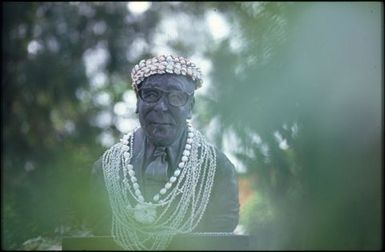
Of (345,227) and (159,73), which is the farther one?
(345,227)

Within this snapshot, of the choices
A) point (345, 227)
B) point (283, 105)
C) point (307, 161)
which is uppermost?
point (283, 105)

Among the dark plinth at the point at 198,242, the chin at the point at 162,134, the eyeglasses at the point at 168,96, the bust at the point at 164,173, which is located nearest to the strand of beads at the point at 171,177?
the bust at the point at 164,173

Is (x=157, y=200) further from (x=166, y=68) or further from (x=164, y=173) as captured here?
(x=166, y=68)

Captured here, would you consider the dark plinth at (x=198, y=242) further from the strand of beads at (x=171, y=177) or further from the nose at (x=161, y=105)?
the nose at (x=161, y=105)

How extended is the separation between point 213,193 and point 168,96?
431 mm

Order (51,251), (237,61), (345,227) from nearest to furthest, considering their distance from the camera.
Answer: (51,251) → (345,227) → (237,61)

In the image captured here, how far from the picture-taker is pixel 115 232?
3131mm

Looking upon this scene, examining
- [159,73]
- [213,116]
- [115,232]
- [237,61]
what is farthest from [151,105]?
[237,61]

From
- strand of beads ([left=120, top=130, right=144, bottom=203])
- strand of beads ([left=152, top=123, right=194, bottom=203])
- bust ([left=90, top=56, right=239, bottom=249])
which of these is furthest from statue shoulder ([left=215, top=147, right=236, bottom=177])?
strand of beads ([left=120, top=130, right=144, bottom=203])

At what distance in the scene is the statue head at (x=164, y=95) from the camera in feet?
10.2

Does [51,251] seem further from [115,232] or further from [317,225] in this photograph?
A: [317,225]

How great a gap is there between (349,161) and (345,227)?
525 millimetres

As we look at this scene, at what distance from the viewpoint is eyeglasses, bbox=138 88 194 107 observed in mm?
3121

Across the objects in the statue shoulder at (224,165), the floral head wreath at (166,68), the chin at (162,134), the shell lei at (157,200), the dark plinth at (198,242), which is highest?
the floral head wreath at (166,68)
